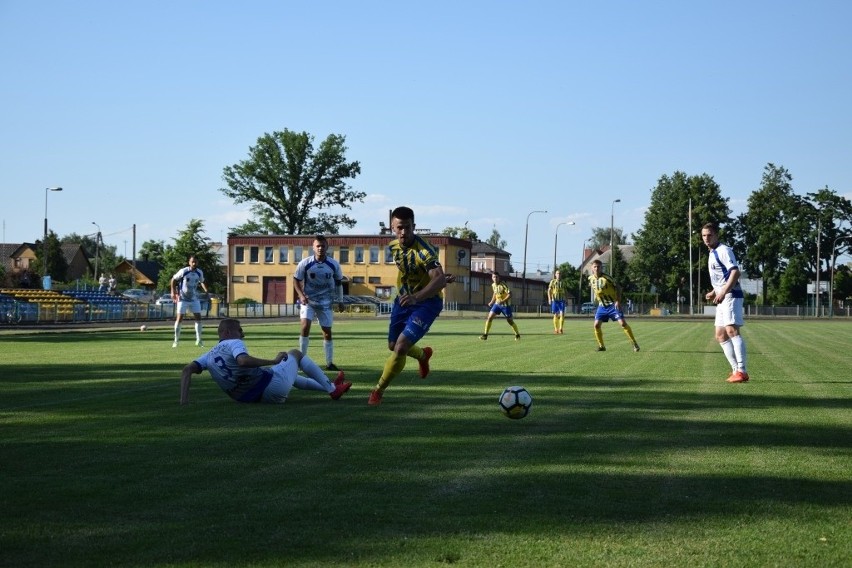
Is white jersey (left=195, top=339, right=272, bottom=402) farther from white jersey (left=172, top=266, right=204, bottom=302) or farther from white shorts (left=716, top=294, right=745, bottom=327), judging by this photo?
white jersey (left=172, top=266, right=204, bottom=302)

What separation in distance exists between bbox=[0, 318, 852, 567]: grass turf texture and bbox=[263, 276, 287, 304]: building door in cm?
8944

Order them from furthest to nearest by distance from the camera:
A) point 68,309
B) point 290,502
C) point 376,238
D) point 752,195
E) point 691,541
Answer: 1. point 752,195
2. point 376,238
3. point 68,309
4. point 290,502
5. point 691,541

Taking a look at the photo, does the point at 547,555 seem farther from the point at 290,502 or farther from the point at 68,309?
the point at 68,309

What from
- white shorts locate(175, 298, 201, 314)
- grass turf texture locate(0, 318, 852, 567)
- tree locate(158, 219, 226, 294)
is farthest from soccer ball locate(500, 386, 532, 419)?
tree locate(158, 219, 226, 294)

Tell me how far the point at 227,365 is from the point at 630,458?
15.1ft

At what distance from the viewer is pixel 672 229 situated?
118 meters

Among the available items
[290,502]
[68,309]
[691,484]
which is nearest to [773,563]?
[691,484]

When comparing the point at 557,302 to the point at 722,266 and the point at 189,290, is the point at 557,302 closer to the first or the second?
the point at 189,290

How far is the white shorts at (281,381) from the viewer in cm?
1086

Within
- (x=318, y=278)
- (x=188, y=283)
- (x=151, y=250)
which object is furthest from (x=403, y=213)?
(x=151, y=250)

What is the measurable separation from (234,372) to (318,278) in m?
6.11

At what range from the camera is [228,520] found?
215 inches

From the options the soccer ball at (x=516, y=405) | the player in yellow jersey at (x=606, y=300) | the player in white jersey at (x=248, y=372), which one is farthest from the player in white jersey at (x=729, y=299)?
the player in yellow jersey at (x=606, y=300)

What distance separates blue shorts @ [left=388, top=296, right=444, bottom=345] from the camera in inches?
420
